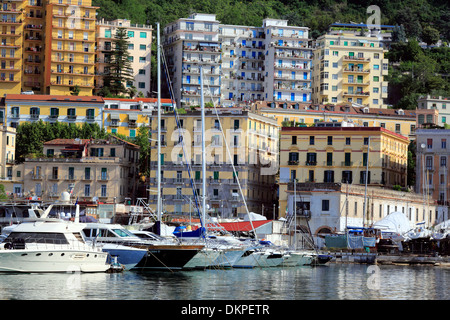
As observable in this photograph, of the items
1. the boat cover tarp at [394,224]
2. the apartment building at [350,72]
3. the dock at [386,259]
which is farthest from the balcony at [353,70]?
the dock at [386,259]

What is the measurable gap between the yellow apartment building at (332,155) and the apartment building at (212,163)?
4240 mm

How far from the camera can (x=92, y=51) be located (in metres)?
149

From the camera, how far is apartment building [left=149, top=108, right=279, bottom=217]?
105 metres

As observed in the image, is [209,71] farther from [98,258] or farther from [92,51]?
[98,258]

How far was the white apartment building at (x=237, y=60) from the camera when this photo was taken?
158 meters

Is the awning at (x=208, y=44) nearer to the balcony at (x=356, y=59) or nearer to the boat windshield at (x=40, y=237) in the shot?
the balcony at (x=356, y=59)

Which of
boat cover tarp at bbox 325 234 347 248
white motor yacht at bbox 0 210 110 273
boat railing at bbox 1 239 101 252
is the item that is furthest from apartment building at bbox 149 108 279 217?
boat railing at bbox 1 239 101 252

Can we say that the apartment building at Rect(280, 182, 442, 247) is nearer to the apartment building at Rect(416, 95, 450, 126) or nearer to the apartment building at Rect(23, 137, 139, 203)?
the apartment building at Rect(23, 137, 139, 203)

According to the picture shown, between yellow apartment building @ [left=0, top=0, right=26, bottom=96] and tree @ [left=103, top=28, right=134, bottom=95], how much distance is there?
13.5m

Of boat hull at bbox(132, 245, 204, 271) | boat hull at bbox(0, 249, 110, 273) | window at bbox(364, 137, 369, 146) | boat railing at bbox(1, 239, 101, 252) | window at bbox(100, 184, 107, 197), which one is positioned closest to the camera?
boat hull at bbox(0, 249, 110, 273)

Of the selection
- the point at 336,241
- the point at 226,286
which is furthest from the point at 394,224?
the point at 226,286

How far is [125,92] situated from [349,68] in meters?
38.3

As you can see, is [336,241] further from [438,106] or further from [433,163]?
[438,106]

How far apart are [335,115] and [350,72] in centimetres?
2217
